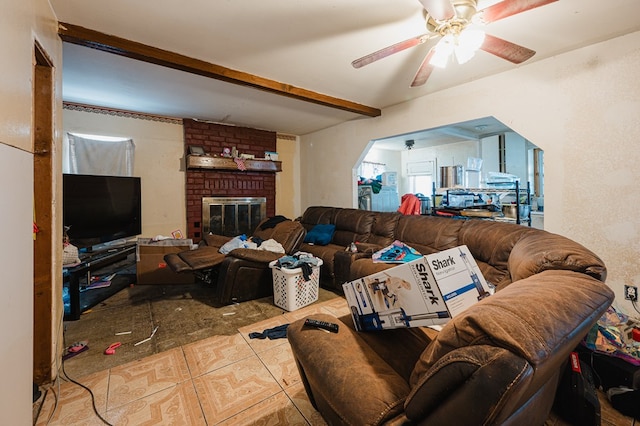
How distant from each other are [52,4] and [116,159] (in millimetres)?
2468

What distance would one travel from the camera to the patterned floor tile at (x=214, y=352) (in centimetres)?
184

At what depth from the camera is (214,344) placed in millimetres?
2109

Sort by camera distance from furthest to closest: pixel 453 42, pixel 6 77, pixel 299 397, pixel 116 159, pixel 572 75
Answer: pixel 116 159 → pixel 572 75 → pixel 453 42 → pixel 299 397 → pixel 6 77

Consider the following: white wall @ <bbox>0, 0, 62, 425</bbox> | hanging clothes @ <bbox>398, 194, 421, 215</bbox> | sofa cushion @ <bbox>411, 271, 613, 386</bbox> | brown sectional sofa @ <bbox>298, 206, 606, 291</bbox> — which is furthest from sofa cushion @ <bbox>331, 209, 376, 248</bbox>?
white wall @ <bbox>0, 0, 62, 425</bbox>

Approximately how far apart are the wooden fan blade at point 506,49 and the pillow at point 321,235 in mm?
2755

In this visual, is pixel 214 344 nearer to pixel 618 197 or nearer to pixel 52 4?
pixel 52 4

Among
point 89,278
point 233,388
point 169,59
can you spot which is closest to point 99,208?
point 89,278

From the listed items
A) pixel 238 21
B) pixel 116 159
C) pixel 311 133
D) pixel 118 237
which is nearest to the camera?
pixel 238 21

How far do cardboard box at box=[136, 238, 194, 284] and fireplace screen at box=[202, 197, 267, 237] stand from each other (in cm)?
99

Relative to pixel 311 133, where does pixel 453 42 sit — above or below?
below

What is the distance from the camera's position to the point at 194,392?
63.3 inches

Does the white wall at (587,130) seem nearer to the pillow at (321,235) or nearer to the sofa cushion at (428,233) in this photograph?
the sofa cushion at (428,233)

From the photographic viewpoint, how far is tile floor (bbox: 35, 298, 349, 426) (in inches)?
56.4

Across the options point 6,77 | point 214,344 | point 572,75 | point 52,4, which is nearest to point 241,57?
point 52,4
